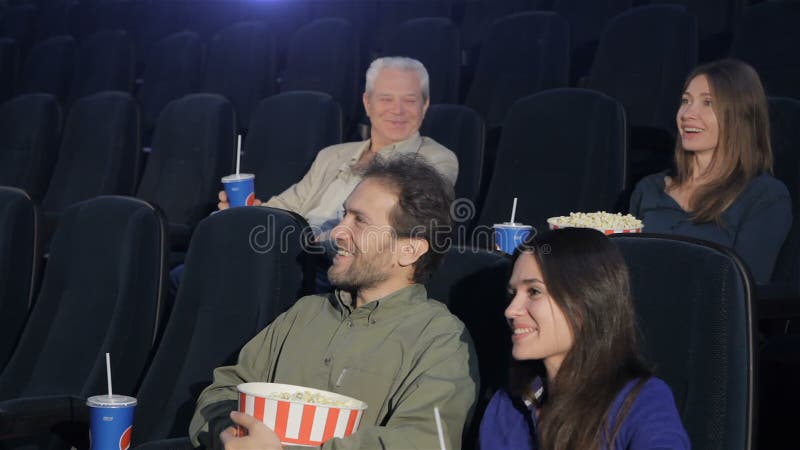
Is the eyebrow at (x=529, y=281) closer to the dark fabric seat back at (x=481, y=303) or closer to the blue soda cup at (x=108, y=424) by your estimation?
the dark fabric seat back at (x=481, y=303)

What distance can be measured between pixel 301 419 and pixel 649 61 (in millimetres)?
1918

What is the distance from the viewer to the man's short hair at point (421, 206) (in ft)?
5.05

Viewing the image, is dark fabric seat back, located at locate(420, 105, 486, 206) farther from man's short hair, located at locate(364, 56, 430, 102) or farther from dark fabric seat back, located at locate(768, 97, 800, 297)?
dark fabric seat back, located at locate(768, 97, 800, 297)

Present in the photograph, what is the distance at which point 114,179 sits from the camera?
3154 millimetres

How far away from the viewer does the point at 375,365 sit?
142cm

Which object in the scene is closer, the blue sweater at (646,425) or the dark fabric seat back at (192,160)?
the blue sweater at (646,425)

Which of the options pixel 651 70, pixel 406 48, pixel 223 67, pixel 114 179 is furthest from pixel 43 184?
pixel 651 70

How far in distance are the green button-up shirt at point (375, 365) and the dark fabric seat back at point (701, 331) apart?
27 centimetres

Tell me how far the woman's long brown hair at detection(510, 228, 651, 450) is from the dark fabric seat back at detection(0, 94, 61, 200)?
→ 2.69m

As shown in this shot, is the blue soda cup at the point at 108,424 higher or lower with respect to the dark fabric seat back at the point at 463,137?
lower

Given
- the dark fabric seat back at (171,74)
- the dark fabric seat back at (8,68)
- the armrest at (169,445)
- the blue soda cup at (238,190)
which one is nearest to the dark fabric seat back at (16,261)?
the blue soda cup at (238,190)

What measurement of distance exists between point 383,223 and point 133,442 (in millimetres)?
593

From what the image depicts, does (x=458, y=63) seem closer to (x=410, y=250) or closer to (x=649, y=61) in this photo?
(x=649, y=61)

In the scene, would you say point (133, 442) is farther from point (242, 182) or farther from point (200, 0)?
point (200, 0)
